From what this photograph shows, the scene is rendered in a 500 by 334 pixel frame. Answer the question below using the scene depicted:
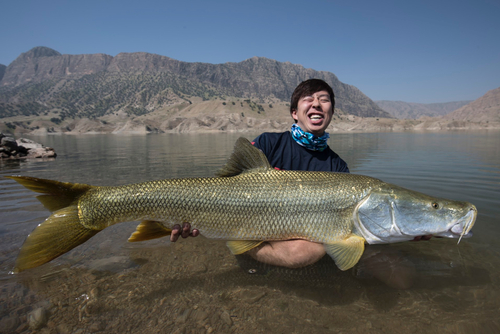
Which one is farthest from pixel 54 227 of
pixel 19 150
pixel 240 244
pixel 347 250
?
pixel 19 150

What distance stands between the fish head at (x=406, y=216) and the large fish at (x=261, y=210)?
10 millimetres

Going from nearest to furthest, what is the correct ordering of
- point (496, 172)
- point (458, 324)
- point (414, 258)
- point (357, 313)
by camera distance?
point (458, 324) → point (357, 313) → point (414, 258) → point (496, 172)

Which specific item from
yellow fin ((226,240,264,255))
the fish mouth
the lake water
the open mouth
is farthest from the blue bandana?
the fish mouth

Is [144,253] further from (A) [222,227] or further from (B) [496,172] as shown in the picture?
(B) [496,172]

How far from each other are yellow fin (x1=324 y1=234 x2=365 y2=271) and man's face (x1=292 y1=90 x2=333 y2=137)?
6.94 feet

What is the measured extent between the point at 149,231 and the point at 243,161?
58.6 inches

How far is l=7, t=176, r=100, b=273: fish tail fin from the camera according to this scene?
2.77m

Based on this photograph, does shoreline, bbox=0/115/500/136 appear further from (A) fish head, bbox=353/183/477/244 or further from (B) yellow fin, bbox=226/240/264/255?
(A) fish head, bbox=353/183/477/244

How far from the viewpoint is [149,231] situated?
127 inches

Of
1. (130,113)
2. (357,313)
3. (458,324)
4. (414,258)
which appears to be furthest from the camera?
(130,113)

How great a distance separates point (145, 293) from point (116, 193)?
150 cm

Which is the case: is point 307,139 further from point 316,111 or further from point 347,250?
point 347,250

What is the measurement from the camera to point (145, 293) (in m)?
3.56

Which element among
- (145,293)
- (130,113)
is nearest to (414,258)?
(145,293)
